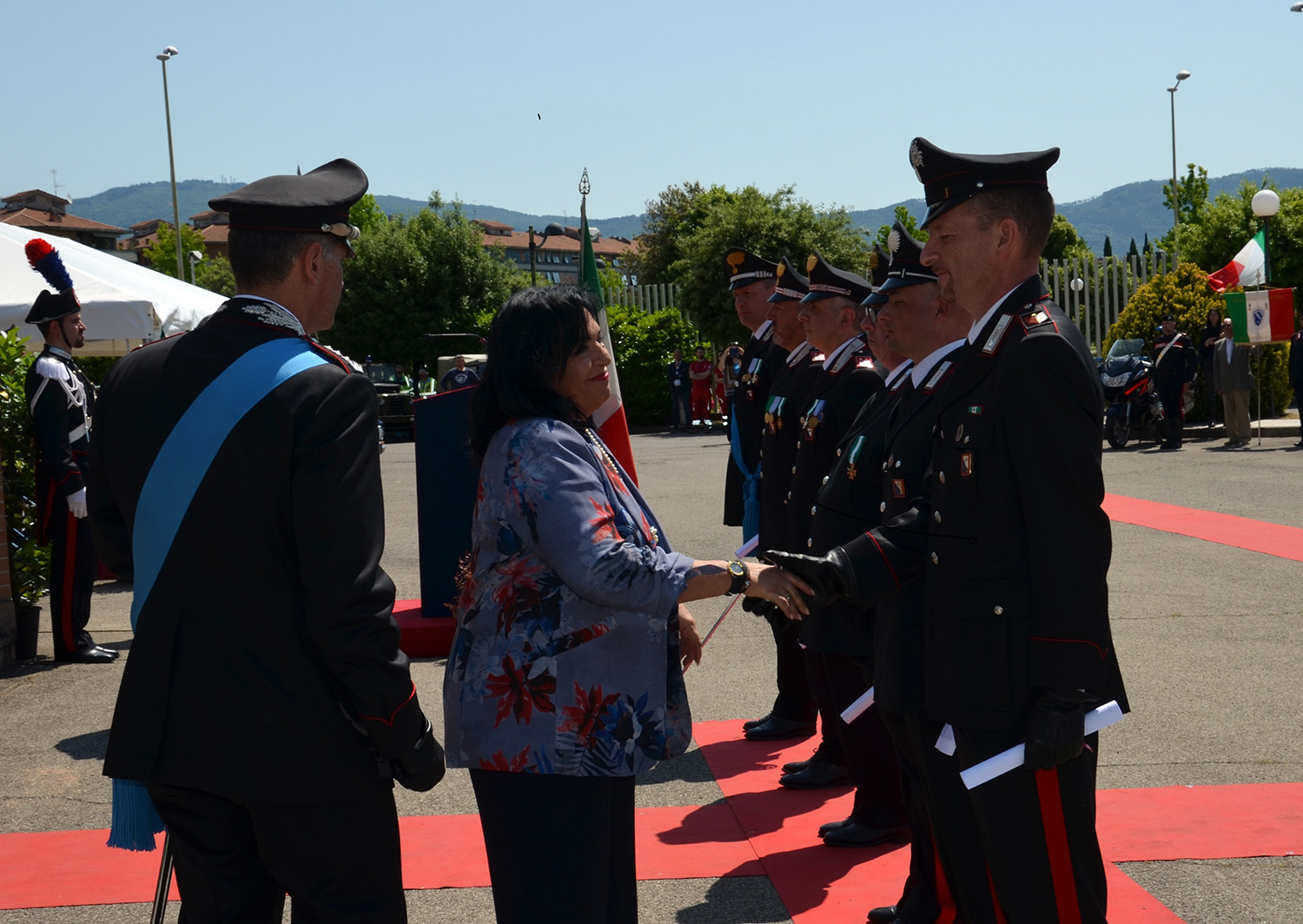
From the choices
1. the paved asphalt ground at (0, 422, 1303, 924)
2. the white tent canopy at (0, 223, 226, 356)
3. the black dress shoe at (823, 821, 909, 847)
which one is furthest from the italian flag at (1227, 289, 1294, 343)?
the black dress shoe at (823, 821, 909, 847)

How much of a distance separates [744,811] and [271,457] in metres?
2.99

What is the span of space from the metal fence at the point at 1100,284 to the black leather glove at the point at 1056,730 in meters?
25.1

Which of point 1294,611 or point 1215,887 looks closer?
point 1215,887

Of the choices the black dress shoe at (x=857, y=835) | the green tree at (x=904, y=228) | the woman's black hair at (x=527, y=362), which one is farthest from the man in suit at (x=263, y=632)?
the black dress shoe at (x=857, y=835)

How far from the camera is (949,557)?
9.16ft

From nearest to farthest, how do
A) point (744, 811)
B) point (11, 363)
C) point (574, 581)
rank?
1. point (574, 581)
2. point (744, 811)
3. point (11, 363)

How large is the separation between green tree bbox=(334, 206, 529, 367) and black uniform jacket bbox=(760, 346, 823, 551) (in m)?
40.0

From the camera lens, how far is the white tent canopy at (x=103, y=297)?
32.5ft

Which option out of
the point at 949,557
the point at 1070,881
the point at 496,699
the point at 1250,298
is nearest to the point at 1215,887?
the point at 1070,881

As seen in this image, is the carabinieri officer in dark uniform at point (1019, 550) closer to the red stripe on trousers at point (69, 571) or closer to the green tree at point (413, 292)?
the red stripe on trousers at point (69, 571)

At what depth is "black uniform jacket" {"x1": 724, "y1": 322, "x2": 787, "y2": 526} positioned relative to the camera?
6352 millimetres

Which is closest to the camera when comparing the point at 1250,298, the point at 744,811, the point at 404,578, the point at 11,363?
the point at 744,811

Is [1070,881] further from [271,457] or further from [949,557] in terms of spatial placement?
[271,457]

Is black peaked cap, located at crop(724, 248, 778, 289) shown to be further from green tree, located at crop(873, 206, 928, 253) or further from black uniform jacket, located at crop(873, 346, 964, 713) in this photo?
black uniform jacket, located at crop(873, 346, 964, 713)
